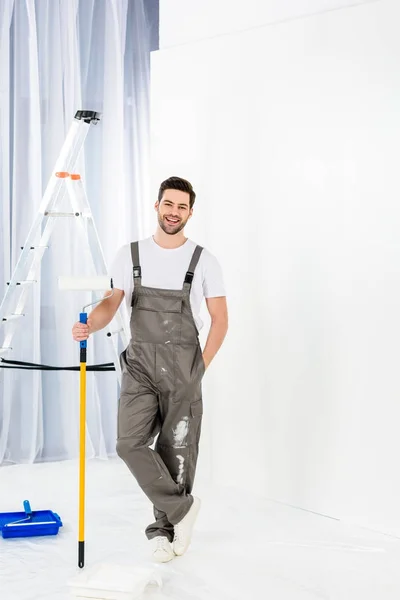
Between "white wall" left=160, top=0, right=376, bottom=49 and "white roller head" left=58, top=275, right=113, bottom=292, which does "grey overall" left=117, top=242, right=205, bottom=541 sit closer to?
"white roller head" left=58, top=275, right=113, bottom=292

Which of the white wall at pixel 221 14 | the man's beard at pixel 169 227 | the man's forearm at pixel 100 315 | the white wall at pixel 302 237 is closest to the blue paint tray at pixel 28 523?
the man's forearm at pixel 100 315

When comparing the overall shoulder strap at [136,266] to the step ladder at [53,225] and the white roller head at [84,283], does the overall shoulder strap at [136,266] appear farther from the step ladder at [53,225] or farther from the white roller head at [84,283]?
the step ladder at [53,225]

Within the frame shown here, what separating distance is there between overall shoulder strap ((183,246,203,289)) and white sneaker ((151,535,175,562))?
990 millimetres

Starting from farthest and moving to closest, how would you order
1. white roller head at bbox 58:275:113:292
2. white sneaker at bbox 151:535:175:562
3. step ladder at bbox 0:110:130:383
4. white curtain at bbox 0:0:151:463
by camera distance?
1. white curtain at bbox 0:0:151:463
2. step ladder at bbox 0:110:130:383
3. white sneaker at bbox 151:535:175:562
4. white roller head at bbox 58:275:113:292

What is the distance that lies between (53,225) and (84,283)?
4.31 ft

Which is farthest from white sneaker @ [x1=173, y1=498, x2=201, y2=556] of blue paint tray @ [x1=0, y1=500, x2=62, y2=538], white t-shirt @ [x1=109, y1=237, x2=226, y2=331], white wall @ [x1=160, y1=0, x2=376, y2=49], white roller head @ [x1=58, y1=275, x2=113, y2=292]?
white wall @ [x1=160, y1=0, x2=376, y2=49]

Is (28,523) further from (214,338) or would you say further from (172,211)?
(172,211)

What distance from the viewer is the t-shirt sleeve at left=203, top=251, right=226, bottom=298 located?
3.41m

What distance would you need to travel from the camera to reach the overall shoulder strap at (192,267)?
11.0 ft

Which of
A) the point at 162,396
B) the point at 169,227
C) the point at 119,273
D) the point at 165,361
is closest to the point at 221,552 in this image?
the point at 162,396

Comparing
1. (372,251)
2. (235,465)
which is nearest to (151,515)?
(235,465)

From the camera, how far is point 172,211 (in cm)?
337

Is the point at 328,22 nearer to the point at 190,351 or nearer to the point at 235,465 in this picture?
the point at 190,351

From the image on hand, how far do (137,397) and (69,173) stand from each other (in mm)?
1455
